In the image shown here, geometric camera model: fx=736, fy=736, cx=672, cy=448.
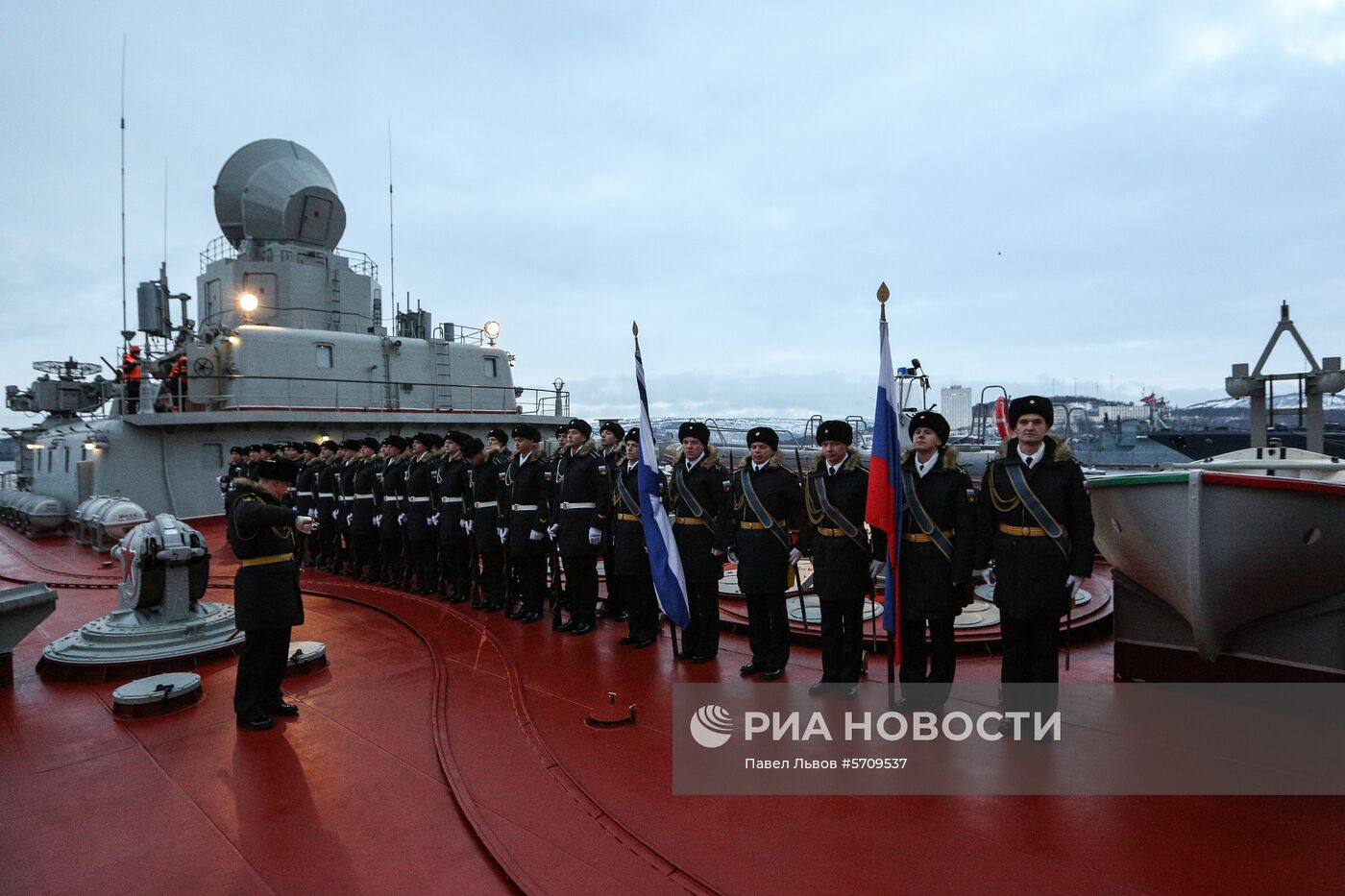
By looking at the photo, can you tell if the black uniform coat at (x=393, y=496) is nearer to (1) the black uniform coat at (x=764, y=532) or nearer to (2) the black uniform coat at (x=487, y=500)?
(2) the black uniform coat at (x=487, y=500)

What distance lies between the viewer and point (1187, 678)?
452cm

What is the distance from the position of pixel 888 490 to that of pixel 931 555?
0.49m

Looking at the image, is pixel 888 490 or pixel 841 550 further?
pixel 841 550

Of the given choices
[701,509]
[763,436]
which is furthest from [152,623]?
[763,436]

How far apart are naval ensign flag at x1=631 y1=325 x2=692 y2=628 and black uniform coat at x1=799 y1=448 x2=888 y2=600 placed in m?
0.96

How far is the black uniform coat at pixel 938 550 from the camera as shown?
13.9 ft

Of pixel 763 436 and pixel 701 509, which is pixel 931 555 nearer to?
pixel 763 436

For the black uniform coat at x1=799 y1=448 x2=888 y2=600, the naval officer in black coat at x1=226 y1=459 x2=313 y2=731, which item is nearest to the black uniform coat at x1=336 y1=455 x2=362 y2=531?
the naval officer in black coat at x1=226 y1=459 x2=313 y2=731

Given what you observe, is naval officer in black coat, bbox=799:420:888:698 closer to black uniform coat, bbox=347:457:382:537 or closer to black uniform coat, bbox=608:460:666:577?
black uniform coat, bbox=608:460:666:577

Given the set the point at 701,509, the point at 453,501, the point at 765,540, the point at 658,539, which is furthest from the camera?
the point at 453,501

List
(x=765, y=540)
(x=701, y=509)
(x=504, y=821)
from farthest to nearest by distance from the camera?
(x=701, y=509) → (x=765, y=540) → (x=504, y=821)

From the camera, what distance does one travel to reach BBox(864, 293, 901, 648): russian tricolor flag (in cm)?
426

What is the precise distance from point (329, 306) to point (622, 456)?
1316 cm

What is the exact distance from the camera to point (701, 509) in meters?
5.84
